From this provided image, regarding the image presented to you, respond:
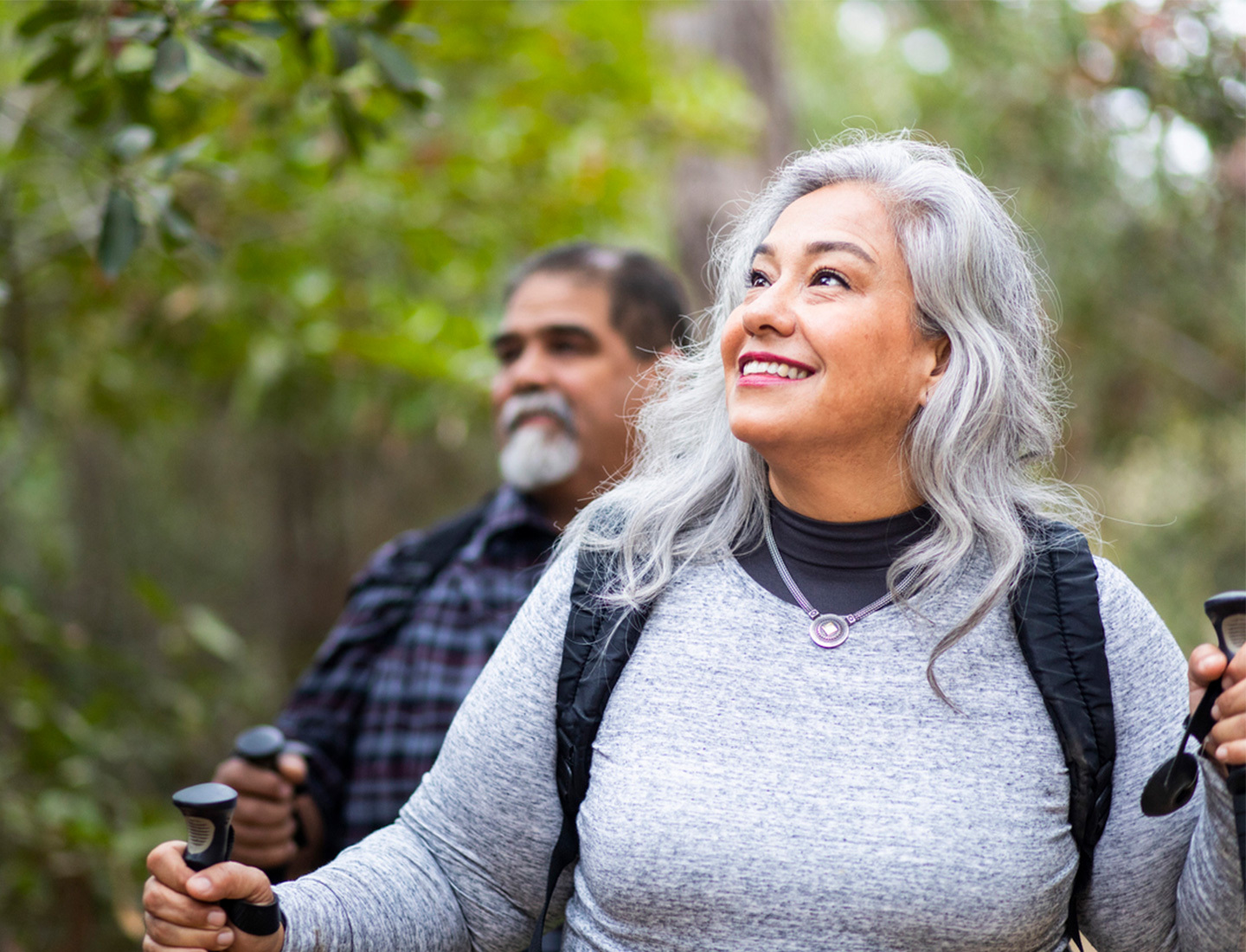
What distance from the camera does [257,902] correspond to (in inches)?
56.6

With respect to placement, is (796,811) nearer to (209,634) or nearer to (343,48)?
(343,48)

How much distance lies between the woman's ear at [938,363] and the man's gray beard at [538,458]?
1238 millimetres

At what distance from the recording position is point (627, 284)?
10.0ft

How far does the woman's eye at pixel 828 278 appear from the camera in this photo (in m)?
1.66

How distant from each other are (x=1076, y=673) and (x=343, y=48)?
1.67 metres

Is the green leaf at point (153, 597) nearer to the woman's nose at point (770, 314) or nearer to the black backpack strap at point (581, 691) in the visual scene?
the black backpack strap at point (581, 691)

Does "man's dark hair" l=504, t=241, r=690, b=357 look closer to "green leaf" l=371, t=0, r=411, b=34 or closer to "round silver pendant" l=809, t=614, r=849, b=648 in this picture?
"green leaf" l=371, t=0, r=411, b=34

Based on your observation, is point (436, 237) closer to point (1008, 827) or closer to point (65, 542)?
point (1008, 827)

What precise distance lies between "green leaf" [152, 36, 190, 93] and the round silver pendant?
4.55 ft

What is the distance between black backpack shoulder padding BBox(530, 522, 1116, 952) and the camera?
150cm

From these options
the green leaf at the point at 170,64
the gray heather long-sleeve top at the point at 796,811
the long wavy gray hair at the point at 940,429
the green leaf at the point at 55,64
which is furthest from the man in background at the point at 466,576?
the green leaf at the point at 55,64

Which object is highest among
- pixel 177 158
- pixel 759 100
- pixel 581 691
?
pixel 759 100

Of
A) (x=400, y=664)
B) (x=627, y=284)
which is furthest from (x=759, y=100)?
(x=400, y=664)

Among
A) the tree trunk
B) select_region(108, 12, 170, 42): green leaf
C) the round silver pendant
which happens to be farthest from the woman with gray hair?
the tree trunk
